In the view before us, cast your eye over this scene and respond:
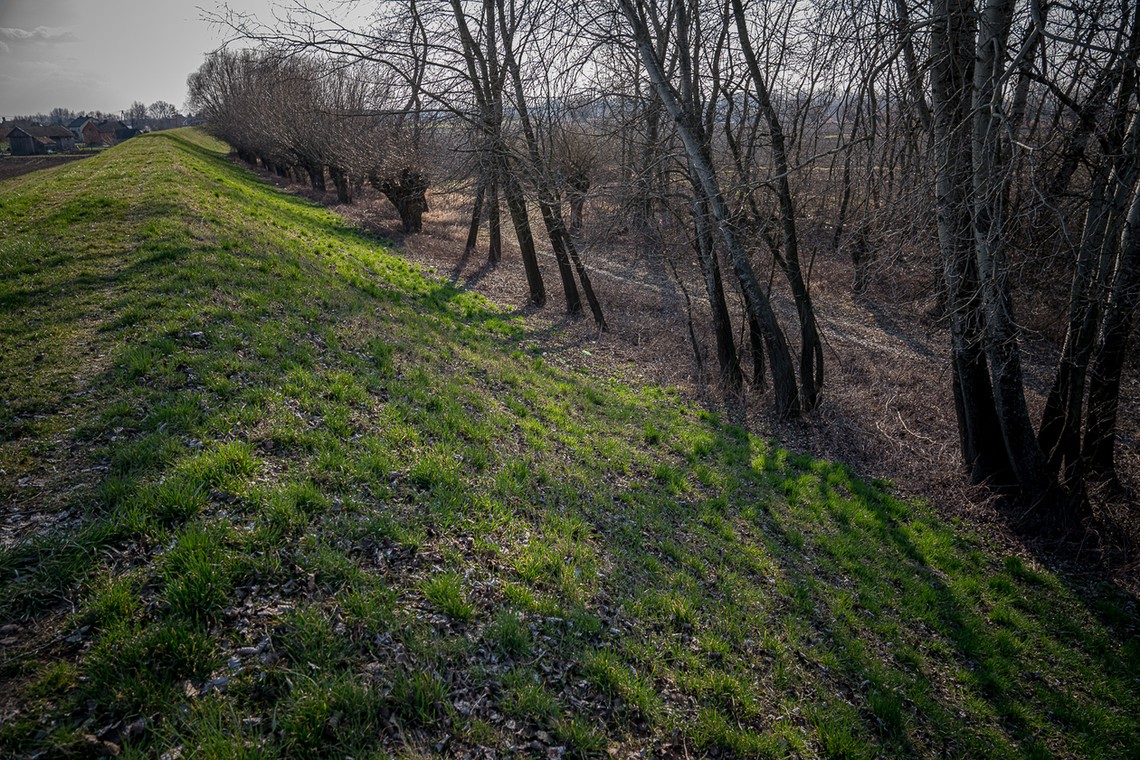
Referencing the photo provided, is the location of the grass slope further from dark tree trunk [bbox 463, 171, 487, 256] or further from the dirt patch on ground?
dark tree trunk [bbox 463, 171, 487, 256]

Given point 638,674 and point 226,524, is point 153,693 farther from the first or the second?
point 638,674

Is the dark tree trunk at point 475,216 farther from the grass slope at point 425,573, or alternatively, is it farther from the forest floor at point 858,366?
the grass slope at point 425,573

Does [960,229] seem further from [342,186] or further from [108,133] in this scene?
[108,133]

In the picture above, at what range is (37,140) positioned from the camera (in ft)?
274

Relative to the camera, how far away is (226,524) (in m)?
3.95

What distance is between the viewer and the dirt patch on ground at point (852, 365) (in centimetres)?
821

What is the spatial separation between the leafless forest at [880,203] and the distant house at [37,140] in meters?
105

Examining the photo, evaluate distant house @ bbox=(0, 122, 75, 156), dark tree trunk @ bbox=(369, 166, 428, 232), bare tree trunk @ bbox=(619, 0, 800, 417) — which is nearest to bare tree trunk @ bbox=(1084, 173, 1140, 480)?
bare tree trunk @ bbox=(619, 0, 800, 417)

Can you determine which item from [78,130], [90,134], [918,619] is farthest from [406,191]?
[78,130]

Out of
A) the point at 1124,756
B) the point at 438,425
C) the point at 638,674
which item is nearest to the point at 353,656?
the point at 638,674

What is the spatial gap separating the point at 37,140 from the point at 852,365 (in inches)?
4862

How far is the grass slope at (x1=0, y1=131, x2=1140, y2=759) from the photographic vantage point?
10.2ft

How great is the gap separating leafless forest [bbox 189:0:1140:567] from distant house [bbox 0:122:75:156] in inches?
4147

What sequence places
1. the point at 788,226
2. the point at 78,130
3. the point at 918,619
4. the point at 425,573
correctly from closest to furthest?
the point at 425,573
the point at 918,619
the point at 788,226
the point at 78,130
